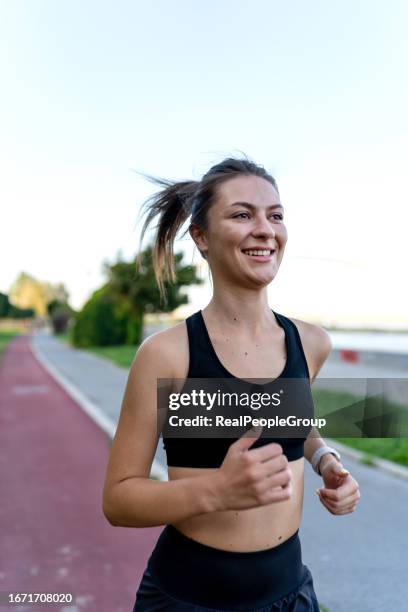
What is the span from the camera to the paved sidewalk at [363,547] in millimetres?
3262

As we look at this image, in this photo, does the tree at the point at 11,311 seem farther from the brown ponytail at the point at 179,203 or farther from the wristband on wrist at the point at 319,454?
the wristband on wrist at the point at 319,454

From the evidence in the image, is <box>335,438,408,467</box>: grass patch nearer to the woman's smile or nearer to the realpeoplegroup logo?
the realpeoplegroup logo

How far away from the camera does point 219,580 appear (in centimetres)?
129

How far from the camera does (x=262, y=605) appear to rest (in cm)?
132

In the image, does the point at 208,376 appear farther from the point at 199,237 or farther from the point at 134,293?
the point at 134,293

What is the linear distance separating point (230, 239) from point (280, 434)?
484mm

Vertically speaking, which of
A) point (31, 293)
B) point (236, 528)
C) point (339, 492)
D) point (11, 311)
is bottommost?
point (11, 311)

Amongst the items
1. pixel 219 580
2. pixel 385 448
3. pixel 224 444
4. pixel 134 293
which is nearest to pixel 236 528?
pixel 219 580

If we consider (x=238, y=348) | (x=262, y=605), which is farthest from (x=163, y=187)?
(x=262, y=605)

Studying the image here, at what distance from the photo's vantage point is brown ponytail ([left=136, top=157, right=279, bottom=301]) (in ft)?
4.44

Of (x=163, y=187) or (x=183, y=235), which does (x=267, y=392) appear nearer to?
(x=183, y=235)

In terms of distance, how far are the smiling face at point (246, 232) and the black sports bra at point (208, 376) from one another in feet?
0.57

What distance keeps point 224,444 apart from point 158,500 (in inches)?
7.6

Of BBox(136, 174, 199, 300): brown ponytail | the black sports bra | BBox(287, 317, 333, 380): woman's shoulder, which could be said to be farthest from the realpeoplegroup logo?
BBox(136, 174, 199, 300): brown ponytail
